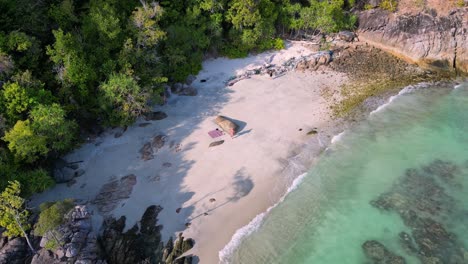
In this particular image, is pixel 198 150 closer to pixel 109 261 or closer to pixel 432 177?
pixel 109 261

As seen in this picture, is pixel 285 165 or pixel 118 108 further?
pixel 118 108

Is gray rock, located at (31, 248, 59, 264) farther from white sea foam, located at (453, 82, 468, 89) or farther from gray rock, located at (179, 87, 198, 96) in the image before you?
white sea foam, located at (453, 82, 468, 89)

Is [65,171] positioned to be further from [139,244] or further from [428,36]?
[428,36]

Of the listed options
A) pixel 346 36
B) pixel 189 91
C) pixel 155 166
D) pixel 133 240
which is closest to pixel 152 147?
pixel 155 166

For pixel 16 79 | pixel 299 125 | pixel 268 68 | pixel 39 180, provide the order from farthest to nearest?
pixel 268 68 < pixel 299 125 < pixel 16 79 < pixel 39 180

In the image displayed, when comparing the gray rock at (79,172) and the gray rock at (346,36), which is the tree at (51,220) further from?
the gray rock at (346,36)

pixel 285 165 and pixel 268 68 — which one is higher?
pixel 268 68

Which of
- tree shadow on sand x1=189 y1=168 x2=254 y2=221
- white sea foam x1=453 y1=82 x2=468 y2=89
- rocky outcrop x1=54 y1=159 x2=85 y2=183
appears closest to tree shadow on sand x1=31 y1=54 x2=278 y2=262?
tree shadow on sand x1=189 y1=168 x2=254 y2=221

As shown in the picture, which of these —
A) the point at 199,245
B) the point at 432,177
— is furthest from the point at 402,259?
the point at 199,245
